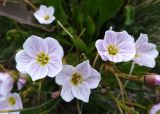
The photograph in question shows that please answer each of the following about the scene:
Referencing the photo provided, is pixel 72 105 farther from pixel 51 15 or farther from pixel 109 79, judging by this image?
pixel 51 15

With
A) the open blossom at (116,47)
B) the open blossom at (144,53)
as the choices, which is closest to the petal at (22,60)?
the open blossom at (116,47)

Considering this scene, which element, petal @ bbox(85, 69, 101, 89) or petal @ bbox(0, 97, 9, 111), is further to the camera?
petal @ bbox(0, 97, 9, 111)

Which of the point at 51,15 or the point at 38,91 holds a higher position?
the point at 51,15

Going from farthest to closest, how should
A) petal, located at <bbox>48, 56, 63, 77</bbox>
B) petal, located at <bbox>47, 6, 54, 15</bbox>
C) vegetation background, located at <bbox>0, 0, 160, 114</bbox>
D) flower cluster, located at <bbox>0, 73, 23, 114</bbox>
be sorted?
petal, located at <bbox>47, 6, 54, 15</bbox> < vegetation background, located at <bbox>0, 0, 160, 114</bbox> < flower cluster, located at <bbox>0, 73, 23, 114</bbox> < petal, located at <bbox>48, 56, 63, 77</bbox>

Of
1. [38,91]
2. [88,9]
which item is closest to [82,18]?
[88,9]

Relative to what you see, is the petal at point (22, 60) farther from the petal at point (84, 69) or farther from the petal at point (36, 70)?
the petal at point (84, 69)

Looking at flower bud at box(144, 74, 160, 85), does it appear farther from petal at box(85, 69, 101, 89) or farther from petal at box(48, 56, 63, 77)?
petal at box(48, 56, 63, 77)

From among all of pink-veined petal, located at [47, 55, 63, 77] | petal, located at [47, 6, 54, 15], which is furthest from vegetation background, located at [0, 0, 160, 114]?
pink-veined petal, located at [47, 55, 63, 77]
